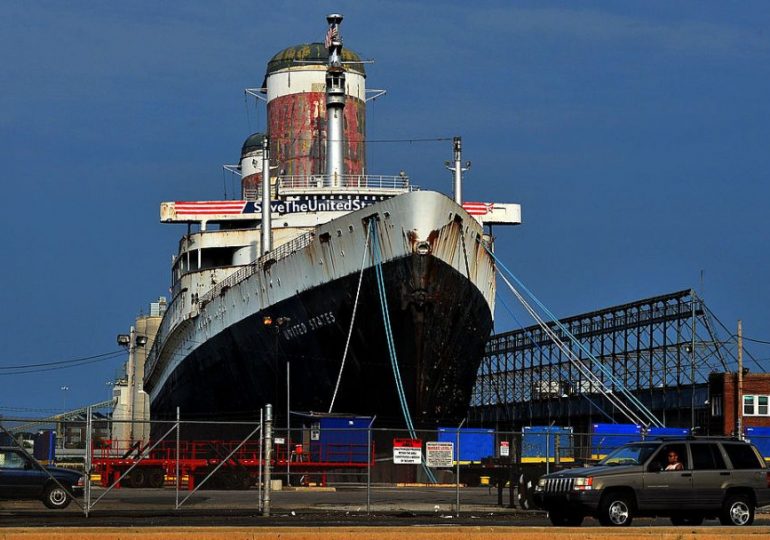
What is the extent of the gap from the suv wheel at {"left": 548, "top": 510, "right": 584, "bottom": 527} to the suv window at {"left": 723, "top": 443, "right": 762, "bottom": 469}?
2525mm

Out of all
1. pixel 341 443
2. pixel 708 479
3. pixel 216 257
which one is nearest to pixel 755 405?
pixel 216 257

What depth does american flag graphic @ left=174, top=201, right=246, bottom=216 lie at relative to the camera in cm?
5131

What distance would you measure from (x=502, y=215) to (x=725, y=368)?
20.0 metres

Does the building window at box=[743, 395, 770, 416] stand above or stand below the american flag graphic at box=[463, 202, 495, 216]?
below

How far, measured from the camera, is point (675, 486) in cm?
2100

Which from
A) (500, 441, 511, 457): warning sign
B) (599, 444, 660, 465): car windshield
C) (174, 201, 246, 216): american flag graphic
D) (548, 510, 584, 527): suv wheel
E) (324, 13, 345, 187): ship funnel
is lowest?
(548, 510, 584, 527): suv wheel

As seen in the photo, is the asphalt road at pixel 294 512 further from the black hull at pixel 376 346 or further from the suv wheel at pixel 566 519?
the black hull at pixel 376 346

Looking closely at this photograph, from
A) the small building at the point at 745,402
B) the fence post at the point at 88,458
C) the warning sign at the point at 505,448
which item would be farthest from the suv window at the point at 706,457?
the small building at the point at 745,402

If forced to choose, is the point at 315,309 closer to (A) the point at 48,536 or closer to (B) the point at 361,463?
(B) the point at 361,463

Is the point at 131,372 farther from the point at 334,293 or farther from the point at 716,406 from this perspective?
the point at 334,293

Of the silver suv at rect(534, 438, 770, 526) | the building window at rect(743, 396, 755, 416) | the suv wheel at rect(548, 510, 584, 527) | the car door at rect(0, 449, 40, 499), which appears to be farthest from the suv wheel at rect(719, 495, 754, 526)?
the building window at rect(743, 396, 755, 416)

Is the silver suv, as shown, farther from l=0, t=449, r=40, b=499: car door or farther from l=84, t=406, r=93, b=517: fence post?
l=0, t=449, r=40, b=499: car door

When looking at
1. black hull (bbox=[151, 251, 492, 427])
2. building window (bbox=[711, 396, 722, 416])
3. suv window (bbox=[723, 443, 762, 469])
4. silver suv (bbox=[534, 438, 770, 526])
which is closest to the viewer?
silver suv (bbox=[534, 438, 770, 526])

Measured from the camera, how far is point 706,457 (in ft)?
70.5
